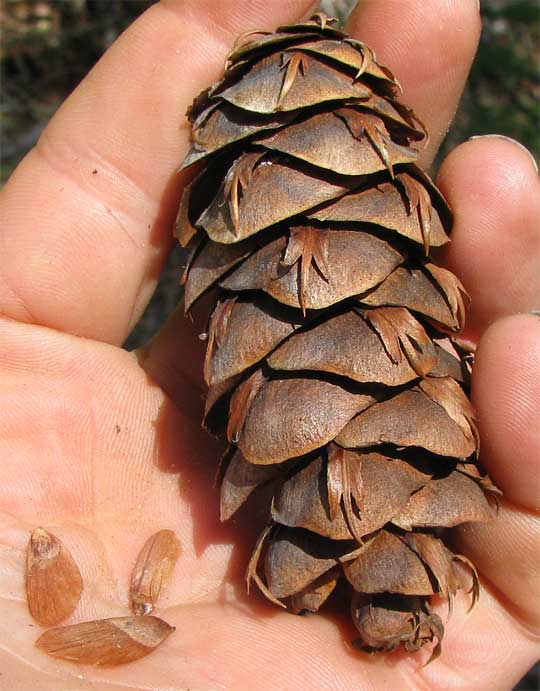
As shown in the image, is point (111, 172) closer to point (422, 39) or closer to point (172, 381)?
point (172, 381)

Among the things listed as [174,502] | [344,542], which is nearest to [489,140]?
[344,542]

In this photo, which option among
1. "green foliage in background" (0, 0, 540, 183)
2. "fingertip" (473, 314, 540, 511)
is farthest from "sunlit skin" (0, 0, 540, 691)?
"green foliage in background" (0, 0, 540, 183)

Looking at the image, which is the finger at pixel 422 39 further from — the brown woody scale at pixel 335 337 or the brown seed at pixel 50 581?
the brown seed at pixel 50 581

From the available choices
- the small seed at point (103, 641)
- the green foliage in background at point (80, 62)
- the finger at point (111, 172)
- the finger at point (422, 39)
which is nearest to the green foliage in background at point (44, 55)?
the green foliage in background at point (80, 62)

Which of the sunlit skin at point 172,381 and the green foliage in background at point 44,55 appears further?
the green foliage in background at point 44,55

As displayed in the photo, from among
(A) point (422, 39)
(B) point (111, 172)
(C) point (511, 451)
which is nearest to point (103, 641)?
(C) point (511, 451)

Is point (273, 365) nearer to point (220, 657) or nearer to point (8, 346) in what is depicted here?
point (220, 657)

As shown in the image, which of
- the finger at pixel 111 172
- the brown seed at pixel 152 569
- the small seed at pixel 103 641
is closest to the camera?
the small seed at pixel 103 641

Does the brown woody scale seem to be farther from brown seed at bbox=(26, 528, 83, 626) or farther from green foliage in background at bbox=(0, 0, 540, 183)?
green foliage in background at bbox=(0, 0, 540, 183)
